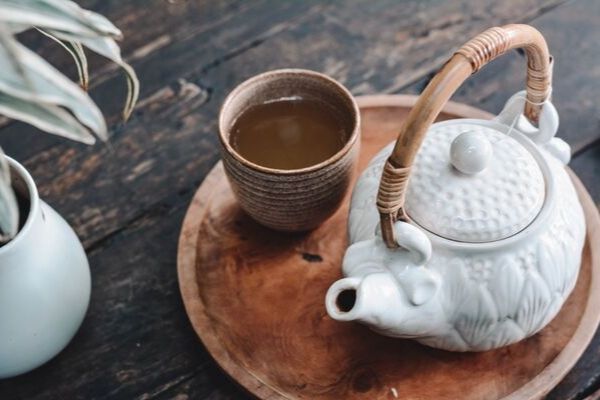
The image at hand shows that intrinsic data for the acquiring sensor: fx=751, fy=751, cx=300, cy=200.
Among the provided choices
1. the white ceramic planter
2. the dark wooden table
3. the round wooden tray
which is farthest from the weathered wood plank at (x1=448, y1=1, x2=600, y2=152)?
the white ceramic planter

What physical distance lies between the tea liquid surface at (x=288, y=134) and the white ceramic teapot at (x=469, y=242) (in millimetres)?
148

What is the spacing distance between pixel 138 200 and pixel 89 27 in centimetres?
46

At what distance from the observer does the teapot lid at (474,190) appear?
25.8 inches

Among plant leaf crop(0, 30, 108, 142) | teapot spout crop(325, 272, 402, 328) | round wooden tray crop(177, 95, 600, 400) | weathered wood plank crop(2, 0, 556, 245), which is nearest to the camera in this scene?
plant leaf crop(0, 30, 108, 142)

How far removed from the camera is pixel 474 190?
0.66m

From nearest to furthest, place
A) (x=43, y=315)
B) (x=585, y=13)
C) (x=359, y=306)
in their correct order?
(x=359, y=306) → (x=43, y=315) → (x=585, y=13)

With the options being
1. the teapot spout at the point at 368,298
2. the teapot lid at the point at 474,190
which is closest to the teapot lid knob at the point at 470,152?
the teapot lid at the point at 474,190

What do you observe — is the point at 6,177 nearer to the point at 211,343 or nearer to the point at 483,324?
the point at 211,343

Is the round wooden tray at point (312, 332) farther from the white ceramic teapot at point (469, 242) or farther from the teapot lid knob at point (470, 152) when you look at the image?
the teapot lid knob at point (470, 152)

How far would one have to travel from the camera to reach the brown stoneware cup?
762 millimetres

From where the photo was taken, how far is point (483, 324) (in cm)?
69

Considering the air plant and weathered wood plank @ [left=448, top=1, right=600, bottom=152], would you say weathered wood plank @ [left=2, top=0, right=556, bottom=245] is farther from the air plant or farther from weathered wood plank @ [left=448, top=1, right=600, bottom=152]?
the air plant

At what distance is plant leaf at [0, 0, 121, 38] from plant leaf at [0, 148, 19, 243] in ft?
0.34

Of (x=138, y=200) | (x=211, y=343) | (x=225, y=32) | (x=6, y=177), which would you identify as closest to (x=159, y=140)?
(x=138, y=200)
